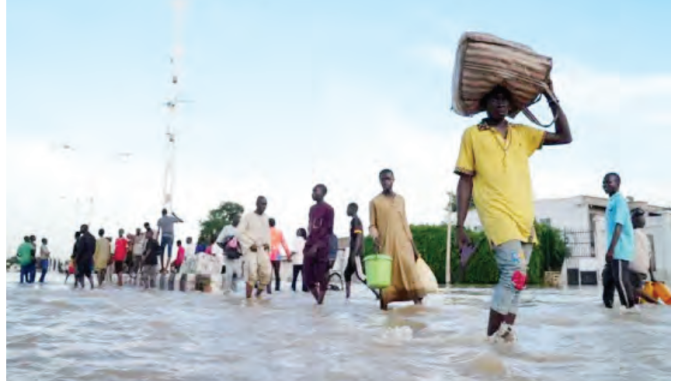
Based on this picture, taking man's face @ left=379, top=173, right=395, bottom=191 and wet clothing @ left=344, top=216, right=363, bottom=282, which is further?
wet clothing @ left=344, top=216, right=363, bottom=282

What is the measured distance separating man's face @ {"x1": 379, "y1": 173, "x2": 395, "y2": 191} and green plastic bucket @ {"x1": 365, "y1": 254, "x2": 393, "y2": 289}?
3.17ft

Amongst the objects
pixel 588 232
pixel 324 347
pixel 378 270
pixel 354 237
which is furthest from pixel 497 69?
pixel 588 232

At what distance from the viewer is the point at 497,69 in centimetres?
477

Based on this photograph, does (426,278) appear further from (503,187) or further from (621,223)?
(503,187)

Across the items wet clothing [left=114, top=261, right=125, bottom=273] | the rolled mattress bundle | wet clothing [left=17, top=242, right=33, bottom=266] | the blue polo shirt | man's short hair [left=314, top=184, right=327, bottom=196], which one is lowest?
wet clothing [left=114, top=261, right=125, bottom=273]

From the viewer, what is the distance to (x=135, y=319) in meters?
6.65

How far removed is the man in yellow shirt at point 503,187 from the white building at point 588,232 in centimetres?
1366

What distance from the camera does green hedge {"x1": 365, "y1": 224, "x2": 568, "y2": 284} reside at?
2464 centimetres

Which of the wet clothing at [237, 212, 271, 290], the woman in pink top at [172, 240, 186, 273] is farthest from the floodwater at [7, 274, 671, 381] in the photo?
the woman in pink top at [172, 240, 186, 273]

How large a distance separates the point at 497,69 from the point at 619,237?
384cm

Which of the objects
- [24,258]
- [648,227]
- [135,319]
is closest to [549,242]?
[648,227]

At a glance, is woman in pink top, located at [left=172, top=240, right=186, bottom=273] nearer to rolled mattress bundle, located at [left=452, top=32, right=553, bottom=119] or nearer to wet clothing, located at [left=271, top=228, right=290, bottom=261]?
wet clothing, located at [left=271, top=228, right=290, bottom=261]

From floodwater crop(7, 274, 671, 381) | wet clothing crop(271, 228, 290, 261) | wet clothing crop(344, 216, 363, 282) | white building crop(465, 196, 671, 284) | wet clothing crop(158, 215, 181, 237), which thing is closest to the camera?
floodwater crop(7, 274, 671, 381)

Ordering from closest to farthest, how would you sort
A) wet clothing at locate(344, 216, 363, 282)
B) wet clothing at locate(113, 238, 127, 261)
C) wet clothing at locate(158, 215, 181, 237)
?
wet clothing at locate(344, 216, 363, 282) → wet clothing at locate(158, 215, 181, 237) → wet clothing at locate(113, 238, 127, 261)
